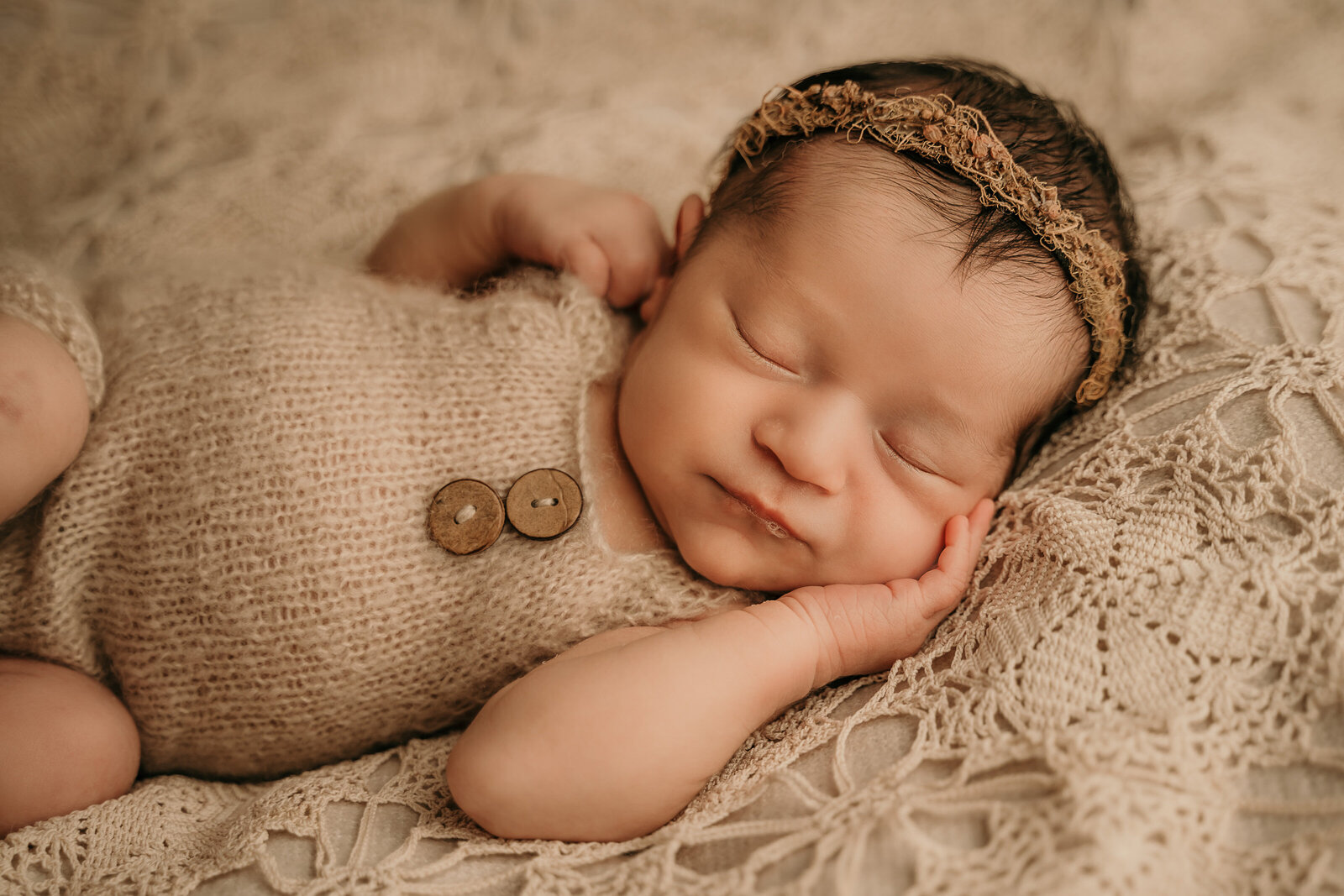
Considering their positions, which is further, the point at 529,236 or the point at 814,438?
the point at 529,236

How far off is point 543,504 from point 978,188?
79cm

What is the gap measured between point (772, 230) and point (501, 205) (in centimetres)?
60

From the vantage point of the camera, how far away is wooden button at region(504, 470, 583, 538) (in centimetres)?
133

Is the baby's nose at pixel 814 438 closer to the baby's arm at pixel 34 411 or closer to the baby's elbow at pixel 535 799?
the baby's elbow at pixel 535 799

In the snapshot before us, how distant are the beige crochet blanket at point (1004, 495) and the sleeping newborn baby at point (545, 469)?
3.9 inches

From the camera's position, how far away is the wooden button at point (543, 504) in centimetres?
133

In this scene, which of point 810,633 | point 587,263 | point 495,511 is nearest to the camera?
point 810,633

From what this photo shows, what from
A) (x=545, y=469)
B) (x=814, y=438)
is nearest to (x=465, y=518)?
(x=545, y=469)

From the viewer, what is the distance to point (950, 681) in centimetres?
111

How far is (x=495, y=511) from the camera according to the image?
1.33m

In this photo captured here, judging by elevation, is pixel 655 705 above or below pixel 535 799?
above

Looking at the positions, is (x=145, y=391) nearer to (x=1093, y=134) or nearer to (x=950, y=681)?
(x=950, y=681)

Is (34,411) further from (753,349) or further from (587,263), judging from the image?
(753,349)

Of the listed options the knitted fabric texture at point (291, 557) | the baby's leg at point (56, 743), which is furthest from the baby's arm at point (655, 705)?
the baby's leg at point (56, 743)
